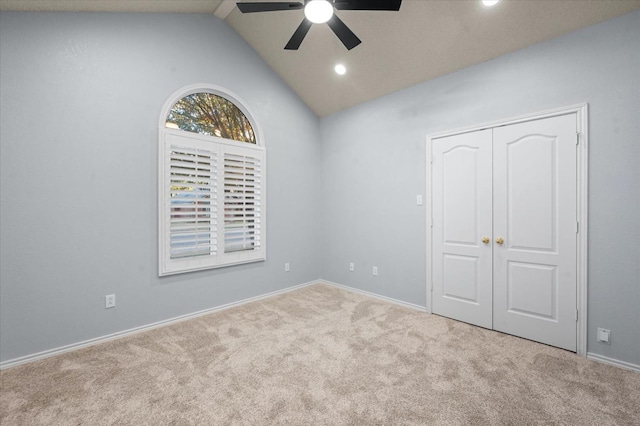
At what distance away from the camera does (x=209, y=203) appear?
11.3 ft

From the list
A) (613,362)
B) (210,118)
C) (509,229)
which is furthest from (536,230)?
(210,118)

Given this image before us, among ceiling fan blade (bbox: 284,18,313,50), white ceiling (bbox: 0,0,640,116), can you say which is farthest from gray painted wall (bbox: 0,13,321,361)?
ceiling fan blade (bbox: 284,18,313,50)

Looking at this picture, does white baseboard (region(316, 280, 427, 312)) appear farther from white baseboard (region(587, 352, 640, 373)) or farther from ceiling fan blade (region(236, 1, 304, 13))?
ceiling fan blade (region(236, 1, 304, 13))

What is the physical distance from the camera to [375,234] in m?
4.02

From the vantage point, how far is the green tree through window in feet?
11.1

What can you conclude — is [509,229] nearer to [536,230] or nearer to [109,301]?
[536,230]

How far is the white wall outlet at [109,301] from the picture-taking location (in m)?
2.77

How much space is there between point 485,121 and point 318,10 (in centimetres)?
206

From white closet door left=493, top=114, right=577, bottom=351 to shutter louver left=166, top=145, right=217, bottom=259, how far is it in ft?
10.3

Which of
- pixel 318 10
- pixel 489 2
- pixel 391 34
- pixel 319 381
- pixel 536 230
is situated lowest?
pixel 319 381

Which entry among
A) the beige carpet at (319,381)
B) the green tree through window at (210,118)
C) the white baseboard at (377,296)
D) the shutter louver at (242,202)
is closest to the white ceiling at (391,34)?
the green tree through window at (210,118)

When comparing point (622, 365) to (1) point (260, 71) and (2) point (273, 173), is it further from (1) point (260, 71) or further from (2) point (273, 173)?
(1) point (260, 71)

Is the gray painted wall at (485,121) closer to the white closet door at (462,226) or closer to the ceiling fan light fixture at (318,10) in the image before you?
the white closet door at (462,226)

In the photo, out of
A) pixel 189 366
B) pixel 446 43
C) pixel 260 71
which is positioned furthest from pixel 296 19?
pixel 189 366
